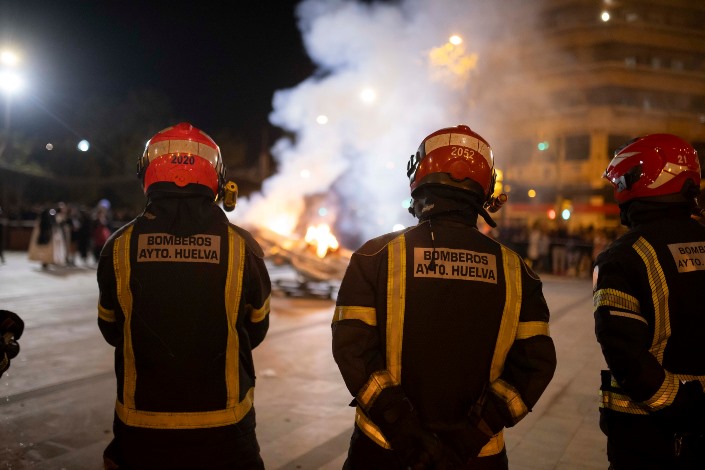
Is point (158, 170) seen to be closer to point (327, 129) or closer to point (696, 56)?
point (327, 129)

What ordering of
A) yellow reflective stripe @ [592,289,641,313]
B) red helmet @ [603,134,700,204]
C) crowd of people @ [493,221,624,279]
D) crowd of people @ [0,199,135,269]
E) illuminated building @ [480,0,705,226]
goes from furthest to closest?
1. illuminated building @ [480,0,705,226]
2. crowd of people @ [493,221,624,279]
3. crowd of people @ [0,199,135,269]
4. red helmet @ [603,134,700,204]
5. yellow reflective stripe @ [592,289,641,313]

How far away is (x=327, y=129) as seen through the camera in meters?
18.2

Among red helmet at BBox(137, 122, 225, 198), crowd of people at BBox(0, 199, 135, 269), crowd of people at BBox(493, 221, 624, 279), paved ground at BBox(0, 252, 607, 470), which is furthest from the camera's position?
crowd of people at BBox(493, 221, 624, 279)

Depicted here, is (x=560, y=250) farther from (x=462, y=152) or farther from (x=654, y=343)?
(x=462, y=152)

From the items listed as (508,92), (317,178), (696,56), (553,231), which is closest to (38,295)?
(317,178)

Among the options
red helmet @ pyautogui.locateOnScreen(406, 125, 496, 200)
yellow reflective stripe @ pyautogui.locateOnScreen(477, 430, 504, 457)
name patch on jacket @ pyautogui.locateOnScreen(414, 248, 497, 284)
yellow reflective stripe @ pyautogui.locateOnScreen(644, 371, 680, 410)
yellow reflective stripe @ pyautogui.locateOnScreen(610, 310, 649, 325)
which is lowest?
yellow reflective stripe @ pyautogui.locateOnScreen(477, 430, 504, 457)

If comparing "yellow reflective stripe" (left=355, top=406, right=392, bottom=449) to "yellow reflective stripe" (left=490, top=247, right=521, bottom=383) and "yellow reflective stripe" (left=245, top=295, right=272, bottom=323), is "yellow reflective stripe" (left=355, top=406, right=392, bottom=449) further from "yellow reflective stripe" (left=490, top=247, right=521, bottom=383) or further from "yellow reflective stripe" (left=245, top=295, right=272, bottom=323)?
"yellow reflective stripe" (left=245, top=295, right=272, bottom=323)

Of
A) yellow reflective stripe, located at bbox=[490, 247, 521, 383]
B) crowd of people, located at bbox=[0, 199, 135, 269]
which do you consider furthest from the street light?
yellow reflective stripe, located at bbox=[490, 247, 521, 383]

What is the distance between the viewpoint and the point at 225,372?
2.35 metres

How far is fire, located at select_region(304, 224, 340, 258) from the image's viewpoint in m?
12.8

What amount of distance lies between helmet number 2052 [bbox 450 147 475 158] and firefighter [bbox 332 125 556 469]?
32cm

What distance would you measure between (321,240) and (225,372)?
1081cm

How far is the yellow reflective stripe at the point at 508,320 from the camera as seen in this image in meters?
2.13

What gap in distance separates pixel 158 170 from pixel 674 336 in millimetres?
2423
